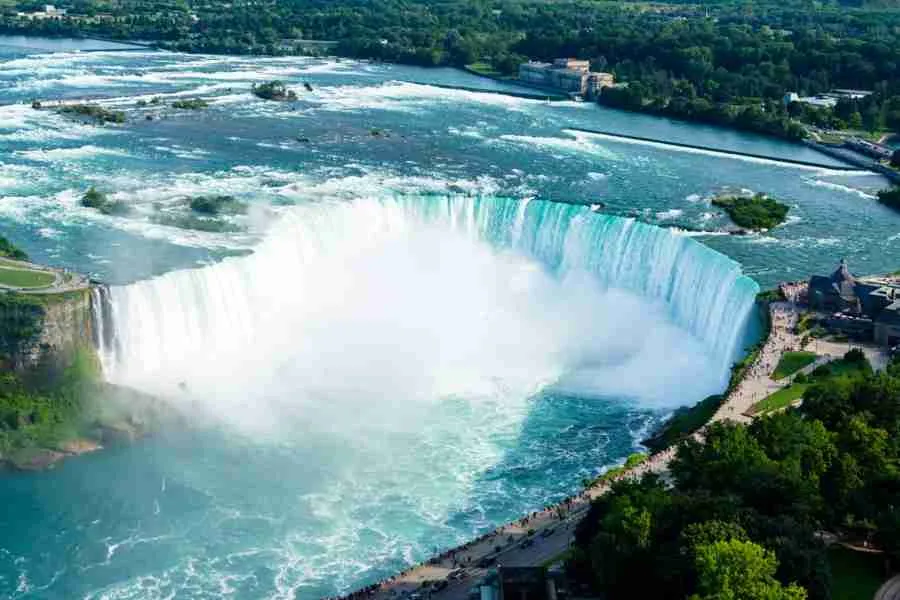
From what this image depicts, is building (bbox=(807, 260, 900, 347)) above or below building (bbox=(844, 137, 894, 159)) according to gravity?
below

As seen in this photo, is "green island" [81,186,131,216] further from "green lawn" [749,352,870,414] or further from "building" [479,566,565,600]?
"building" [479,566,565,600]

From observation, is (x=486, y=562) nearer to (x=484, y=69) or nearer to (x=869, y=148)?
(x=869, y=148)

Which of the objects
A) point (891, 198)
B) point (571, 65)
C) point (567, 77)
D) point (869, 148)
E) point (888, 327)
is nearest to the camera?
point (888, 327)

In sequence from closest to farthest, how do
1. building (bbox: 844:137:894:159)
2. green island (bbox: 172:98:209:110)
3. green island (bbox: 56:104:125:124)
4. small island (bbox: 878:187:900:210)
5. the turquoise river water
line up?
the turquoise river water < small island (bbox: 878:187:900:210) < green island (bbox: 56:104:125:124) < building (bbox: 844:137:894:159) < green island (bbox: 172:98:209:110)

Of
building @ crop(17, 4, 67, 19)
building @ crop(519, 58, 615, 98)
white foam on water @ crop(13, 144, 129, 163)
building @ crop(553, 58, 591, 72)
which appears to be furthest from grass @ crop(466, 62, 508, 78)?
white foam on water @ crop(13, 144, 129, 163)

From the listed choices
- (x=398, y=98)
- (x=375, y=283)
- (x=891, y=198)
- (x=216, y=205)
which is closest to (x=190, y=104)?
(x=398, y=98)

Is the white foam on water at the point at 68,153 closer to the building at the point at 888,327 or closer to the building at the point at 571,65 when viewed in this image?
the building at the point at 888,327

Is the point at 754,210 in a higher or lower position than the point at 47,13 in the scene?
lower
